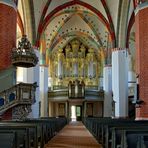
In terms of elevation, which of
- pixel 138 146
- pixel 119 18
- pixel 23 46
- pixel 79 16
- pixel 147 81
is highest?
pixel 79 16

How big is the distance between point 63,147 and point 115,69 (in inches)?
494

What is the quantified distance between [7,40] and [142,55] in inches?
231

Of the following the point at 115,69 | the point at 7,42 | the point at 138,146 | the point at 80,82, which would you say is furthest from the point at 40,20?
the point at 138,146

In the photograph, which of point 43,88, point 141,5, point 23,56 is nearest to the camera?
point 23,56

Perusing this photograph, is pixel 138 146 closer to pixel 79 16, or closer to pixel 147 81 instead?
pixel 147 81

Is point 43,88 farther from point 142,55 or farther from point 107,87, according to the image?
point 142,55

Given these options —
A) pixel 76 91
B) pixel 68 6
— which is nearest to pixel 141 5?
pixel 68 6

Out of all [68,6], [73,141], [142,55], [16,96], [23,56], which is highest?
[68,6]

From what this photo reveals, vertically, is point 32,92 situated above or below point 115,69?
below

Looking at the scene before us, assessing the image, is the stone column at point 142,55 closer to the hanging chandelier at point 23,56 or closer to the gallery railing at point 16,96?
the hanging chandelier at point 23,56

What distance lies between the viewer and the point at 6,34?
45.6ft

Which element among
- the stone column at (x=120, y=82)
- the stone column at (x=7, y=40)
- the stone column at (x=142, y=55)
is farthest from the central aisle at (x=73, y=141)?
the stone column at (x=120, y=82)

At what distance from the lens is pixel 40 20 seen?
2186 cm

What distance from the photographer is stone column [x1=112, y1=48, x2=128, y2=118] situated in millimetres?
20450
